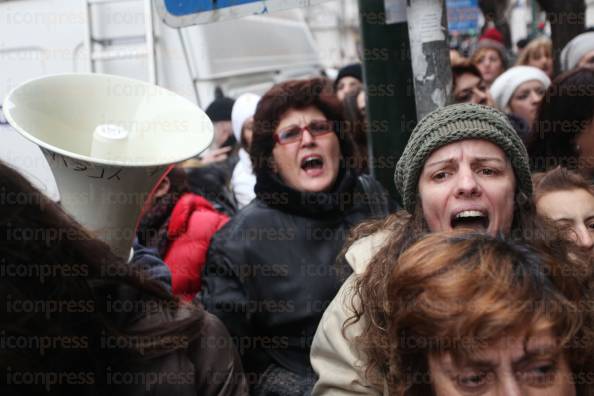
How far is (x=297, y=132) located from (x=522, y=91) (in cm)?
Result: 248

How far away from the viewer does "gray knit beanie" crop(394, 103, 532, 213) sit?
2.31 m

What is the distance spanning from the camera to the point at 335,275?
3225 mm

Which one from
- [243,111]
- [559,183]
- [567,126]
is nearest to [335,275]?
[559,183]

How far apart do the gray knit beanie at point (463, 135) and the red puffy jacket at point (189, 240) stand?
1661mm

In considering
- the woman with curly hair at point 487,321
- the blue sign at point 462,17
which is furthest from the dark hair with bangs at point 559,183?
the blue sign at point 462,17

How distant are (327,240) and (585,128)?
1.17 metres

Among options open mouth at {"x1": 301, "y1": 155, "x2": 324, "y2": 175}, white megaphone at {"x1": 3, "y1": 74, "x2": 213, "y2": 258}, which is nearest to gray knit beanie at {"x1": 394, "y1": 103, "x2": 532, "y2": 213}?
white megaphone at {"x1": 3, "y1": 74, "x2": 213, "y2": 258}

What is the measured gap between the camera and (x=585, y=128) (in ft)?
11.0

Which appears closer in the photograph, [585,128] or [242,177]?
[585,128]

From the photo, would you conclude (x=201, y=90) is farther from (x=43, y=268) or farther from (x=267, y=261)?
(x=43, y=268)

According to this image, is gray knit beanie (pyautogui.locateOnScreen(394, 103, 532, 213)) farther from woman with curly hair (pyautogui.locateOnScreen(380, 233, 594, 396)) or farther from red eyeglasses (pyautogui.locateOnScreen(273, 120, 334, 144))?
red eyeglasses (pyautogui.locateOnScreen(273, 120, 334, 144))

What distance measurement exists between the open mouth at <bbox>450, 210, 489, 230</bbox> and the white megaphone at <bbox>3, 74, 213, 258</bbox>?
84cm

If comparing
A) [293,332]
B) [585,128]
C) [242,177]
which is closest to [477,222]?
[293,332]

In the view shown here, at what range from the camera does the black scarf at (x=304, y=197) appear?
3375 millimetres
